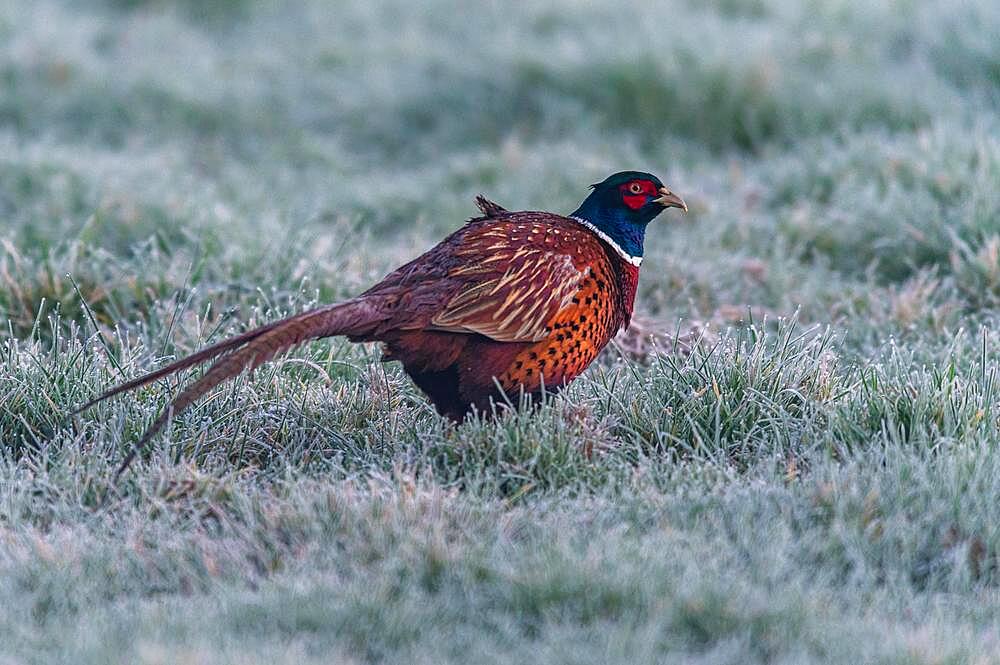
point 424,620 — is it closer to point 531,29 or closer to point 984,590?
point 984,590

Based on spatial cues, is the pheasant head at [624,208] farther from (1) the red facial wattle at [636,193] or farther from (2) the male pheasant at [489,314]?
(2) the male pheasant at [489,314]

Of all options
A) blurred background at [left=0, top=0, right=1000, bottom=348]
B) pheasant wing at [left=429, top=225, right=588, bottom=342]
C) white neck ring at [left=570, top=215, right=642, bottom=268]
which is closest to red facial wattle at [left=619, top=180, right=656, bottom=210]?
white neck ring at [left=570, top=215, right=642, bottom=268]

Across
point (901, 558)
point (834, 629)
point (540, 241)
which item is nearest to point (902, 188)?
point (540, 241)

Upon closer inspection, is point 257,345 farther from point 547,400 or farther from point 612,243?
point 612,243

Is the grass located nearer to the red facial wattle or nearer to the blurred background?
the blurred background

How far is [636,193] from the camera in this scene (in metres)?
4.06

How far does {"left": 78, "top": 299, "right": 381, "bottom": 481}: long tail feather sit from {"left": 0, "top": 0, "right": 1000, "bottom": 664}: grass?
0.76 ft

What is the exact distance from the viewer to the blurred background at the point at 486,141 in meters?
5.48

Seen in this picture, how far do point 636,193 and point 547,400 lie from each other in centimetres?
68

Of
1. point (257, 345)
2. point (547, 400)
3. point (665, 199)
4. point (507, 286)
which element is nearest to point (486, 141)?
point (665, 199)

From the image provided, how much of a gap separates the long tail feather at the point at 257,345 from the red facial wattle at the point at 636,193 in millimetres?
914

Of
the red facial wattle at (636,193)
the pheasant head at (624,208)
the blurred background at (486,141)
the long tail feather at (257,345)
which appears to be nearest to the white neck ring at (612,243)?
the pheasant head at (624,208)

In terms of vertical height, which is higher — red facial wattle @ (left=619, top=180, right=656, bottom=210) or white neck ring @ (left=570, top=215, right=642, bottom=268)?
red facial wattle @ (left=619, top=180, right=656, bottom=210)

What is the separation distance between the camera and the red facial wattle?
160 inches
